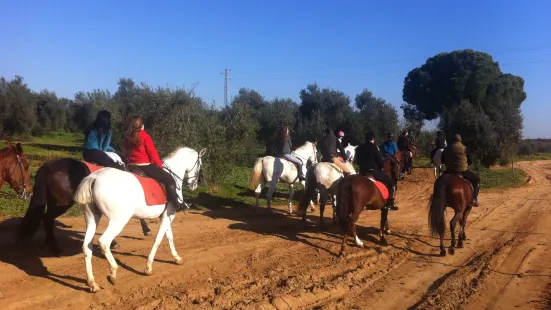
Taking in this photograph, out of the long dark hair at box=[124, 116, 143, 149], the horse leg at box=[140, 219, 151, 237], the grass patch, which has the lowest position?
the horse leg at box=[140, 219, 151, 237]

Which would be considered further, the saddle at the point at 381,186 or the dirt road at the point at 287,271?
the saddle at the point at 381,186

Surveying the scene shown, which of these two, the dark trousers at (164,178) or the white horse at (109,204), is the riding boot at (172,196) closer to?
the dark trousers at (164,178)

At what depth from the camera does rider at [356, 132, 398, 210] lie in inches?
384

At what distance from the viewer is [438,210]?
28.8 feet

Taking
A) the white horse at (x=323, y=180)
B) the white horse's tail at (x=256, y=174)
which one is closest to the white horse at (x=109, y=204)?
the white horse at (x=323, y=180)

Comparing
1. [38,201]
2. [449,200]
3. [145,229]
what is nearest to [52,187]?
[38,201]

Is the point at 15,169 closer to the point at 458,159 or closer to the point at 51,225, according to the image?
the point at 51,225

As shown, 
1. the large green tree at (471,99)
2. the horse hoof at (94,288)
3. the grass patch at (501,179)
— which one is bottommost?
the horse hoof at (94,288)

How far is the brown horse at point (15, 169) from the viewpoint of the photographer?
781 centimetres

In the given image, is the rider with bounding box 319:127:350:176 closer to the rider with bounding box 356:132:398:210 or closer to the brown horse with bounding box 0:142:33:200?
the rider with bounding box 356:132:398:210

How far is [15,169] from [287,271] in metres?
5.54

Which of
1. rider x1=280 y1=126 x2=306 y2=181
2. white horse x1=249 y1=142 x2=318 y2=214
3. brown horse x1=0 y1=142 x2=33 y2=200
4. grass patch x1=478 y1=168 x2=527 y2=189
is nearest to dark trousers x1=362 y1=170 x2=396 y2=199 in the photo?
rider x1=280 y1=126 x2=306 y2=181

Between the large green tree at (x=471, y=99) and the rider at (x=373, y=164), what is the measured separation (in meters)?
19.5

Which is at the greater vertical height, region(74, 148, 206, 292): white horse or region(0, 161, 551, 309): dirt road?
region(74, 148, 206, 292): white horse
